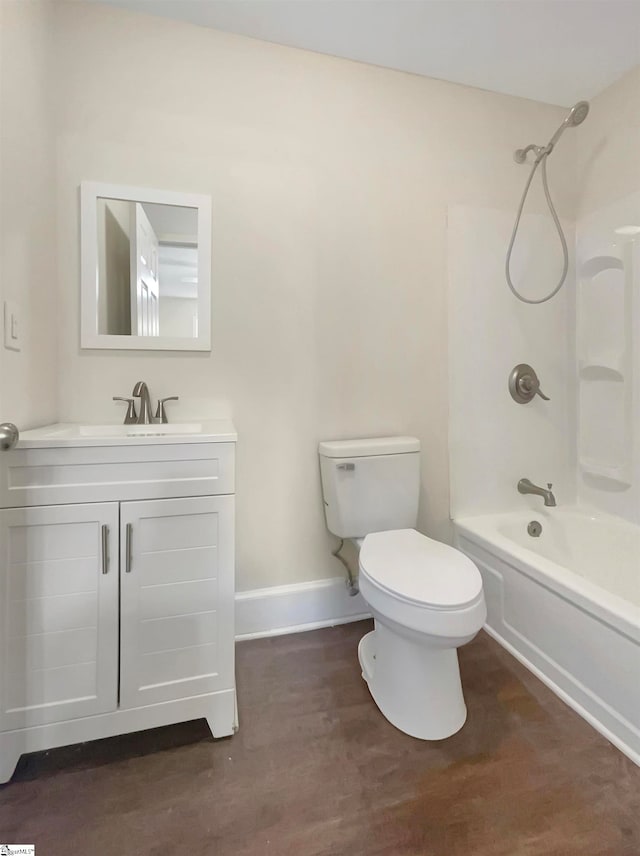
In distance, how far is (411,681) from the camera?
1.22 m

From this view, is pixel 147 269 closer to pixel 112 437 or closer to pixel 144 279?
pixel 144 279

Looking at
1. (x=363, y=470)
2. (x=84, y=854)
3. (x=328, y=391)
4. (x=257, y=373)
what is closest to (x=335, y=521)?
(x=363, y=470)

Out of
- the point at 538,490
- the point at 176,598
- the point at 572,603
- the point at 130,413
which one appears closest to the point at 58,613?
the point at 176,598

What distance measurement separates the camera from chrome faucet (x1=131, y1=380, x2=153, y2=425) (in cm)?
149

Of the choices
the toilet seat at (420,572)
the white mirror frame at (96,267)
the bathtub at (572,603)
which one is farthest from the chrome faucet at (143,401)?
the bathtub at (572,603)

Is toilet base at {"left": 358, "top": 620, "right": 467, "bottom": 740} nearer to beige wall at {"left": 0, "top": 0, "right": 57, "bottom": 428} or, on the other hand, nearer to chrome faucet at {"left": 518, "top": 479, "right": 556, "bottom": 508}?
chrome faucet at {"left": 518, "top": 479, "right": 556, "bottom": 508}

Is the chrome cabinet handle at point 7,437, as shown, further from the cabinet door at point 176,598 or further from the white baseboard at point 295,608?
the white baseboard at point 295,608

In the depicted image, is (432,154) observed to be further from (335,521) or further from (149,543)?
(149,543)

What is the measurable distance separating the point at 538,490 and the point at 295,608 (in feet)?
4.10

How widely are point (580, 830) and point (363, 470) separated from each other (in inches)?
43.5

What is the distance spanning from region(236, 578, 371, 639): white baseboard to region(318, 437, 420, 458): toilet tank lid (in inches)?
23.3

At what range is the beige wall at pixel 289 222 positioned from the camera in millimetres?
1483

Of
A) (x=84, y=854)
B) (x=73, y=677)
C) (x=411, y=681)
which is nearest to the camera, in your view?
(x=84, y=854)

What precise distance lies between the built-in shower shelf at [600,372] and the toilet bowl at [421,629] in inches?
49.4
